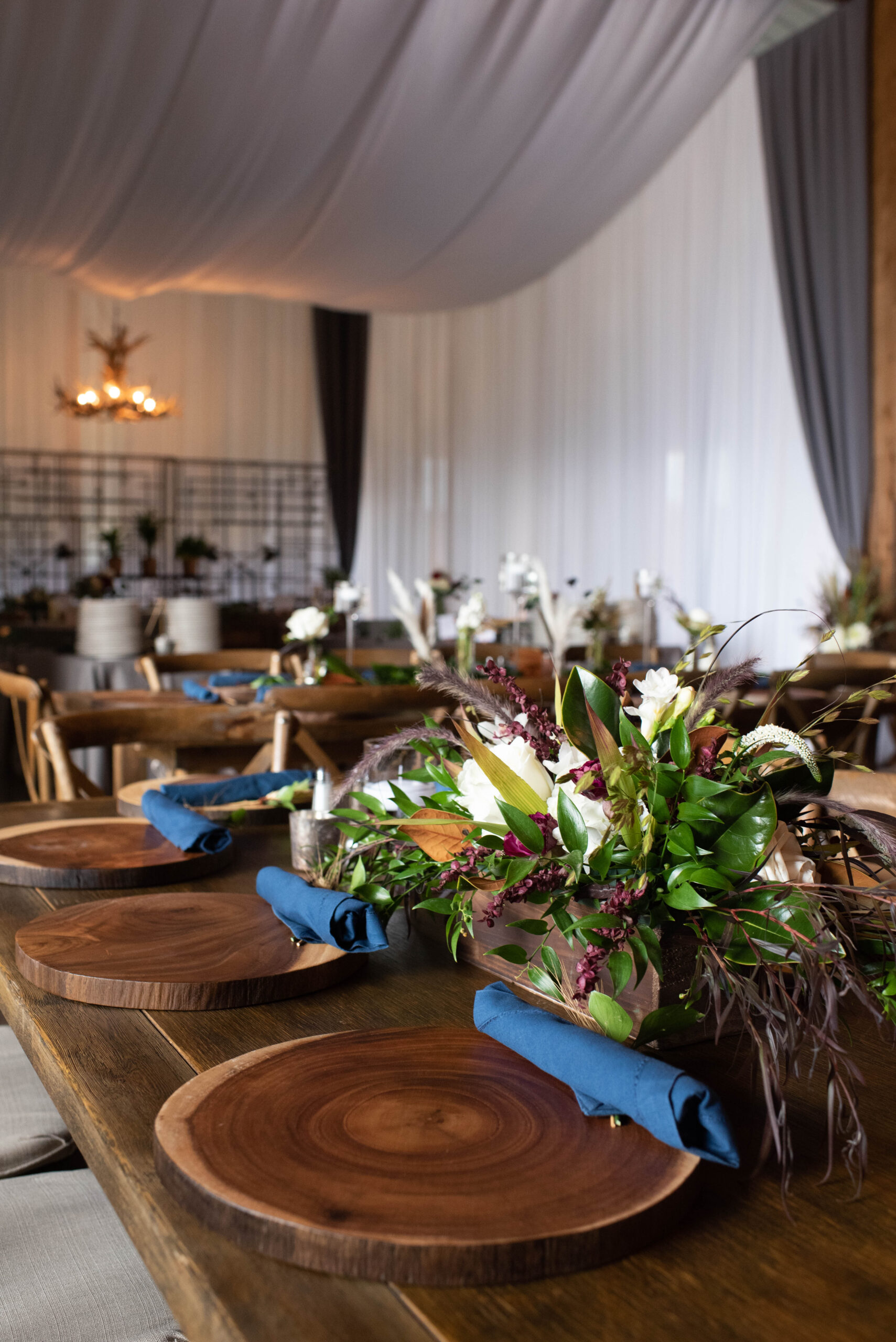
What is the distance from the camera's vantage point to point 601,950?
79 centimetres

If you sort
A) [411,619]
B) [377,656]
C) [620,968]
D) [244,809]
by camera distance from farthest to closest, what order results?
[377,656] → [411,619] → [244,809] → [620,968]

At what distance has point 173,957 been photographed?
1026 mm

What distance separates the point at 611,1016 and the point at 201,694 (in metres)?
2.48

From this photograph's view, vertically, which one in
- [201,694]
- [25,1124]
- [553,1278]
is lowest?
[25,1124]

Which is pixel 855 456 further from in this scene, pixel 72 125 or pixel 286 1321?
pixel 286 1321

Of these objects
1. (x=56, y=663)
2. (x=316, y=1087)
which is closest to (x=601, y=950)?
(x=316, y=1087)

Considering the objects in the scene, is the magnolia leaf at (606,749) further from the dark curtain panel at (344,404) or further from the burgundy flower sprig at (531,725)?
the dark curtain panel at (344,404)

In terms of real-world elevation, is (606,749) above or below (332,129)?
below

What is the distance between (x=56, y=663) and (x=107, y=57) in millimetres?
2478

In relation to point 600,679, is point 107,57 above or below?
above

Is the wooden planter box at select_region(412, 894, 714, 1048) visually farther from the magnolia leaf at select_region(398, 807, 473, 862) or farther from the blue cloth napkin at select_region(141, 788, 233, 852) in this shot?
the blue cloth napkin at select_region(141, 788, 233, 852)

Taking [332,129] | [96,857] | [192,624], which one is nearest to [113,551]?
[332,129]

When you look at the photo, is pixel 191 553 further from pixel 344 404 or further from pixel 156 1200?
pixel 156 1200

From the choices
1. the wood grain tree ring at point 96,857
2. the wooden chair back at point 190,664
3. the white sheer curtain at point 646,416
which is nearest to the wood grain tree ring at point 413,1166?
the wood grain tree ring at point 96,857
